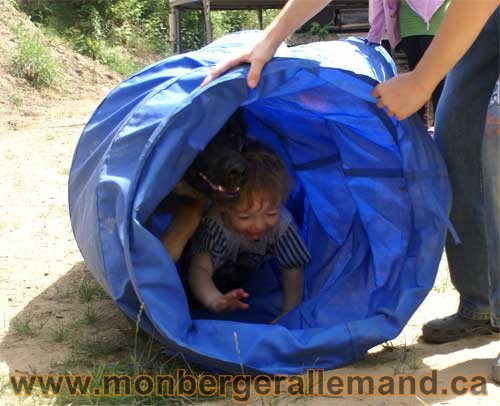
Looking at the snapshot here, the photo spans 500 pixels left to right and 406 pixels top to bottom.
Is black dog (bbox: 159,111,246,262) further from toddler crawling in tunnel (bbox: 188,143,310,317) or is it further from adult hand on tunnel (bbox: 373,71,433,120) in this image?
adult hand on tunnel (bbox: 373,71,433,120)

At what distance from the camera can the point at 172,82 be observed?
252cm

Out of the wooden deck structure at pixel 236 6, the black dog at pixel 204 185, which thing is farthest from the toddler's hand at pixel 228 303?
the wooden deck structure at pixel 236 6

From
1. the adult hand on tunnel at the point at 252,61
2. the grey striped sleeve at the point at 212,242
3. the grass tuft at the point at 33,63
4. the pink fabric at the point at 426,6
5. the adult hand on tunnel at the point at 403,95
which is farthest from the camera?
the grass tuft at the point at 33,63

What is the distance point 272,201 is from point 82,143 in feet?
2.38

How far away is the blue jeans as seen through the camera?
2.42m

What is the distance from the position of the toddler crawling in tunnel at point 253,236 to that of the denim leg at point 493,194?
2.65 ft

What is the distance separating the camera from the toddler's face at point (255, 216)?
2.94m

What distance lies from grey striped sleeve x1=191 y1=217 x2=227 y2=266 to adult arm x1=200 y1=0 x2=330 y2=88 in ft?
2.50

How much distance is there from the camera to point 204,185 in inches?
115

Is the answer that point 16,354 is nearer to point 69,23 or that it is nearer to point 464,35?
point 464,35

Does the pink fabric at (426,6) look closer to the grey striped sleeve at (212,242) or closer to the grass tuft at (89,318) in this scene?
the grey striped sleeve at (212,242)

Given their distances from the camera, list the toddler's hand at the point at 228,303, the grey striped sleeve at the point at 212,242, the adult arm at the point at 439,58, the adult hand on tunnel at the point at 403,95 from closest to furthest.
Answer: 1. the adult arm at the point at 439,58
2. the adult hand on tunnel at the point at 403,95
3. the toddler's hand at the point at 228,303
4. the grey striped sleeve at the point at 212,242

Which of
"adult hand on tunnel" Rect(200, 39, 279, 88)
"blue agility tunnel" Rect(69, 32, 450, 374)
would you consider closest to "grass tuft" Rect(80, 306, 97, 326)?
"blue agility tunnel" Rect(69, 32, 450, 374)

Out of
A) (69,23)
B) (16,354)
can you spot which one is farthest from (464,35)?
(69,23)
